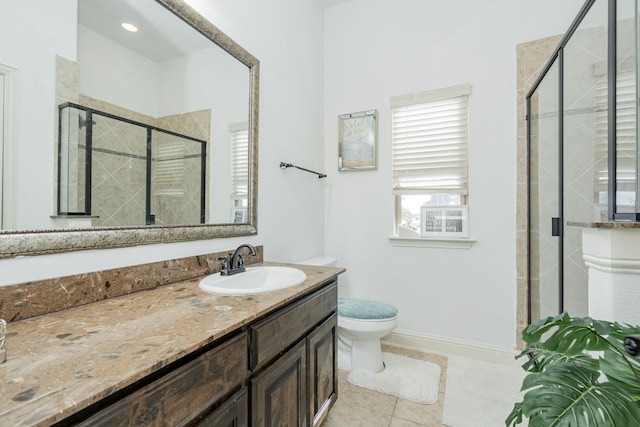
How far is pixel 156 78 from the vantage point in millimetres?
1271

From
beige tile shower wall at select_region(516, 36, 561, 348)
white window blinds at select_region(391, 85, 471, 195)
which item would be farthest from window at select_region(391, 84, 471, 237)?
beige tile shower wall at select_region(516, 36, 561, 348)

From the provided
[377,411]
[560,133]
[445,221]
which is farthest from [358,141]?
[377,411]

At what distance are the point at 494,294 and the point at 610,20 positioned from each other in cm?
171

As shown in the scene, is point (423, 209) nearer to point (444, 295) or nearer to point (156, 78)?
point (444, 295)

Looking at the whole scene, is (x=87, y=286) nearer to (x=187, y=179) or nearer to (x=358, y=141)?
(x=187, y=179)

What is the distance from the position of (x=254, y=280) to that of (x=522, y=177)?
194 centimetres

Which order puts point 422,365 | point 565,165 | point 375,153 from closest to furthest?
point 565,165 → point 422,365 → point 375,153

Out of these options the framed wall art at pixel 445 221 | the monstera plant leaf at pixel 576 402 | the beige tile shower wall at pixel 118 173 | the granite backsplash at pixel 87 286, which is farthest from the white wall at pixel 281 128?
the monstera plant leaf at pixel 576 402

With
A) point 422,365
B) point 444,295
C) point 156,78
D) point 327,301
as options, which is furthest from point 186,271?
point 444,295

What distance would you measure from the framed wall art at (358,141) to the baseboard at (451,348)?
1442 mm

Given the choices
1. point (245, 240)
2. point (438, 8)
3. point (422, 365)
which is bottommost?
point (422, 365)

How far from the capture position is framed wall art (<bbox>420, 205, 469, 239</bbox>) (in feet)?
7.35

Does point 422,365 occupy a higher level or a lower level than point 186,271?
lower

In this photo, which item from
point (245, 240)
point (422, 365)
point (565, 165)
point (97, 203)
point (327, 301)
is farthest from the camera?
point (422, 365)
